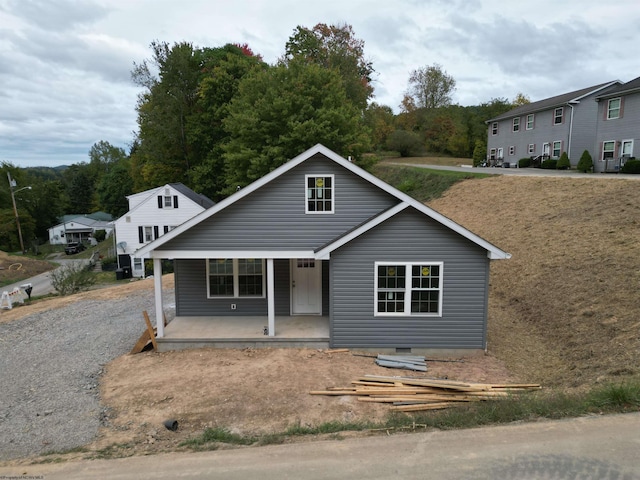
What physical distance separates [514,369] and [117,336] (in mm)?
11062

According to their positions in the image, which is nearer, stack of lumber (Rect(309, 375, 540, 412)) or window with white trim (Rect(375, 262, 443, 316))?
stack of lumber (Rect(309, 375, 540, 412))

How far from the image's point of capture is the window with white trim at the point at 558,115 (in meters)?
34.6

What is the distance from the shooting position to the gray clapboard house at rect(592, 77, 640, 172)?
87.7 feet

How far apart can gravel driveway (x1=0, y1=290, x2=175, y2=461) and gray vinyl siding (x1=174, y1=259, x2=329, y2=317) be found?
1.60 m

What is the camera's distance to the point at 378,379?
8953mm

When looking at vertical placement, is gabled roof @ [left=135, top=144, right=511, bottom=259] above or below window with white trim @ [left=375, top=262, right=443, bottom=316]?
above

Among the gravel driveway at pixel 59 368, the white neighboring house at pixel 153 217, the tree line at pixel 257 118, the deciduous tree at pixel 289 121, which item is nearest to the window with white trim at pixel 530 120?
the tree line at pixel 257 118

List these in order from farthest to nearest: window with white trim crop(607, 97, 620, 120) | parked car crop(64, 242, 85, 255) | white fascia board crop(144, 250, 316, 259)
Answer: parked car crop(64, 242, 85, 255)
window with white trim crop(607, 97, 620, 120)
white fascia board crop(144, 250, 316, 259)

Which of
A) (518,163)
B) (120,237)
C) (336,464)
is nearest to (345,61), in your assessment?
(518,163)

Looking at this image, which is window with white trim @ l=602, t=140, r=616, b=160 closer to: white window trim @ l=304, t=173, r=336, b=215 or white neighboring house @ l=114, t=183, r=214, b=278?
white window trim @ l=304, t=173, r=336, b=215

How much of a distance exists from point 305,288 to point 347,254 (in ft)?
9.03

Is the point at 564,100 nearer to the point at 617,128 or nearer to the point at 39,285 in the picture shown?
the point at 617,128

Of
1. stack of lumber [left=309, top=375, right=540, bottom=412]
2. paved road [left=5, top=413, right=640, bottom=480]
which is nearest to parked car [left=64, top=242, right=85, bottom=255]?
paved road [left=5, top=413, right=640, bottom=480]

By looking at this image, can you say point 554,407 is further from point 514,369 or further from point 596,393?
point 514,369
